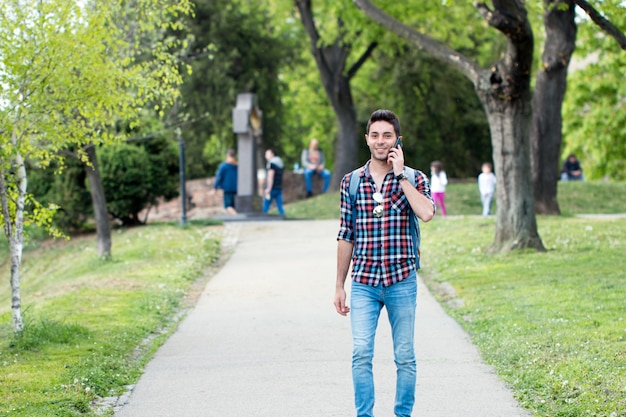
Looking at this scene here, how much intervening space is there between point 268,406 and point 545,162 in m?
16.5

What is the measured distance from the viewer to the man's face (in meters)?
6.05

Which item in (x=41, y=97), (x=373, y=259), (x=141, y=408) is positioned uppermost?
(x=41, y=97)

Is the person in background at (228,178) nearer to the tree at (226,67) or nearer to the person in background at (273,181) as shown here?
the person in background at (273,181)

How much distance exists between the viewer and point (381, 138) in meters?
6.05

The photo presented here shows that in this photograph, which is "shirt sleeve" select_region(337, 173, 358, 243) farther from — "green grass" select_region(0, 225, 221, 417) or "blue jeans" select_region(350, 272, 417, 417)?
"green grass" select_region(0, 225, 221, 417)

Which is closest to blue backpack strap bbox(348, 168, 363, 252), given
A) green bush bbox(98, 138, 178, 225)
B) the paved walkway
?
the paved walkway

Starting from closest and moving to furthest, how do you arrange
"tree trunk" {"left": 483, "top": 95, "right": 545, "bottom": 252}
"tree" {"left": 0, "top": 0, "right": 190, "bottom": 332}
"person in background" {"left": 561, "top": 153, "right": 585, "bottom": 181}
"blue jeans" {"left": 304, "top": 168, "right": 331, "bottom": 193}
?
1. "tree" {"left": 0, "top": 0, "right": 190, "bottom": 332}
2. "tree trunk" {"left": 483, "top": 95, "right": 545, "bottom": 252}
3. "blue jeans" {"left": 304, "top": 168, "right": 331, "bottom": 193}
4. "person in background" {"left": 561, "top": 153, "right": 585, "bottom": 181}

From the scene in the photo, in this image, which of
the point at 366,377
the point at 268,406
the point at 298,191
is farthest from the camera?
the point at 298,191

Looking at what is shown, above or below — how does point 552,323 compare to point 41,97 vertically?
below

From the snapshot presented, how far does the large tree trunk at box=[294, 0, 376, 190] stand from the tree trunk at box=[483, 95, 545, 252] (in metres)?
16.5

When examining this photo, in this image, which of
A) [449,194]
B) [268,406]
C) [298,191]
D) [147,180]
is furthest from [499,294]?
[298,191]

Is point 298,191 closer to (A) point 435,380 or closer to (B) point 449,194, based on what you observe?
(B) point 449,194

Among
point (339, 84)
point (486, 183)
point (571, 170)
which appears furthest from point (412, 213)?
point (571, 170)

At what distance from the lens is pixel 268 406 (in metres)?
7.19
